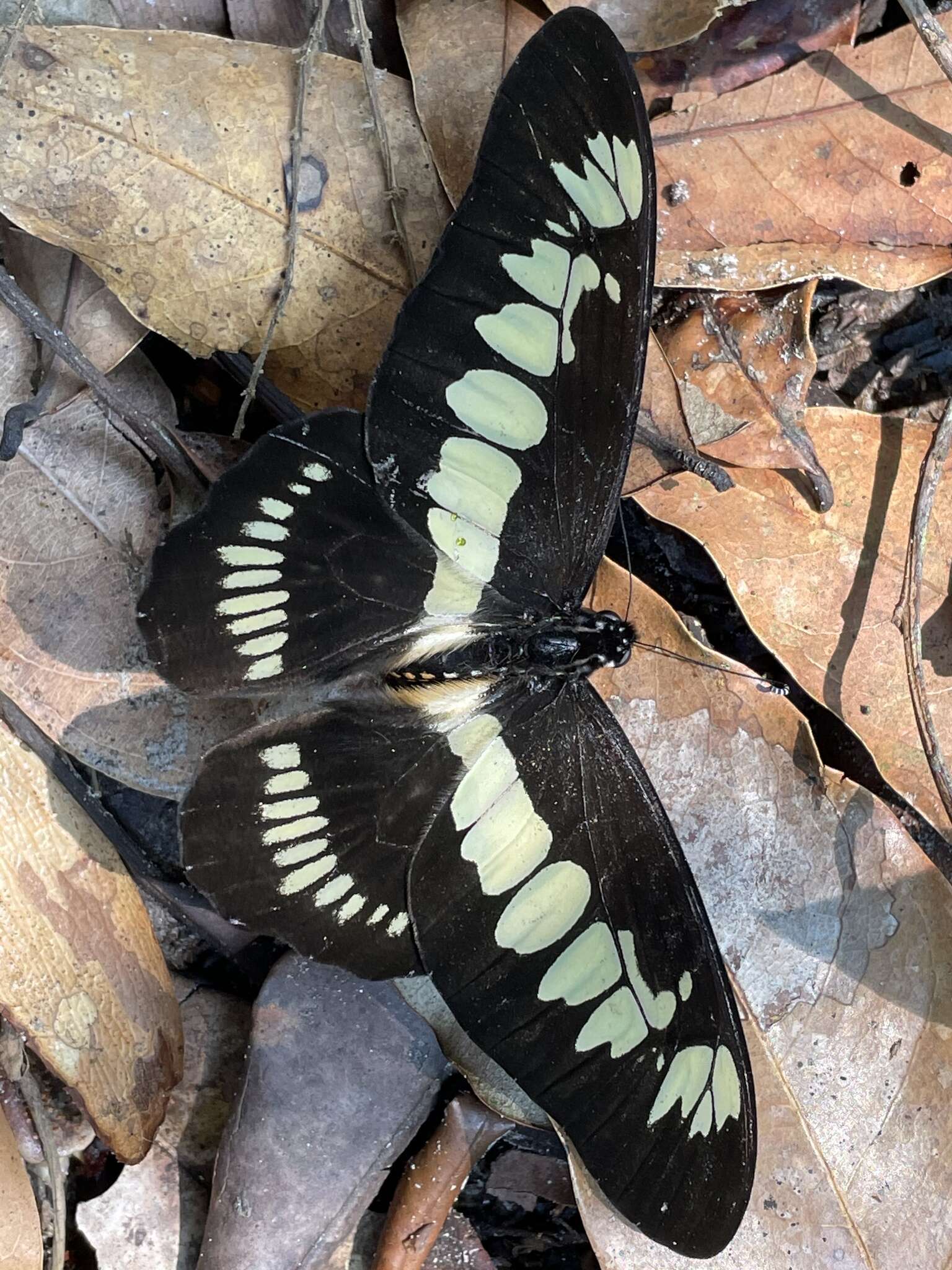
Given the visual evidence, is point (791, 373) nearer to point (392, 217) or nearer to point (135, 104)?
point (392, 217)

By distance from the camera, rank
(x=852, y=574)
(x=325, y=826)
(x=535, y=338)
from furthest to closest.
→ (x=852, y=574) → (x=325, y=826) → (x=535, y=338)

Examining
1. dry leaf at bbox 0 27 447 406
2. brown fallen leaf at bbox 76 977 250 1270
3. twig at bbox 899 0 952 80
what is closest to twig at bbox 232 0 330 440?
dry leaf at bbox 0 27 447 406

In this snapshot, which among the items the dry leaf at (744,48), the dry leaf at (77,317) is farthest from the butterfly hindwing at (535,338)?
the dry leaf at (77,317)

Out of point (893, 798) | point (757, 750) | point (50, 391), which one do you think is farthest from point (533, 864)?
point (50, 391)

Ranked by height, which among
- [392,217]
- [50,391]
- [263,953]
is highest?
[392,217]

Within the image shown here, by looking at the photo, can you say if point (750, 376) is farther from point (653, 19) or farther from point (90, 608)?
point (90, 608)

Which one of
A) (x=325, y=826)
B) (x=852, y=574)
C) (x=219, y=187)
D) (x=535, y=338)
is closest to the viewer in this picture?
(x=535, y=338)

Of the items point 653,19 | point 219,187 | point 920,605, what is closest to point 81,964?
point 219,187
